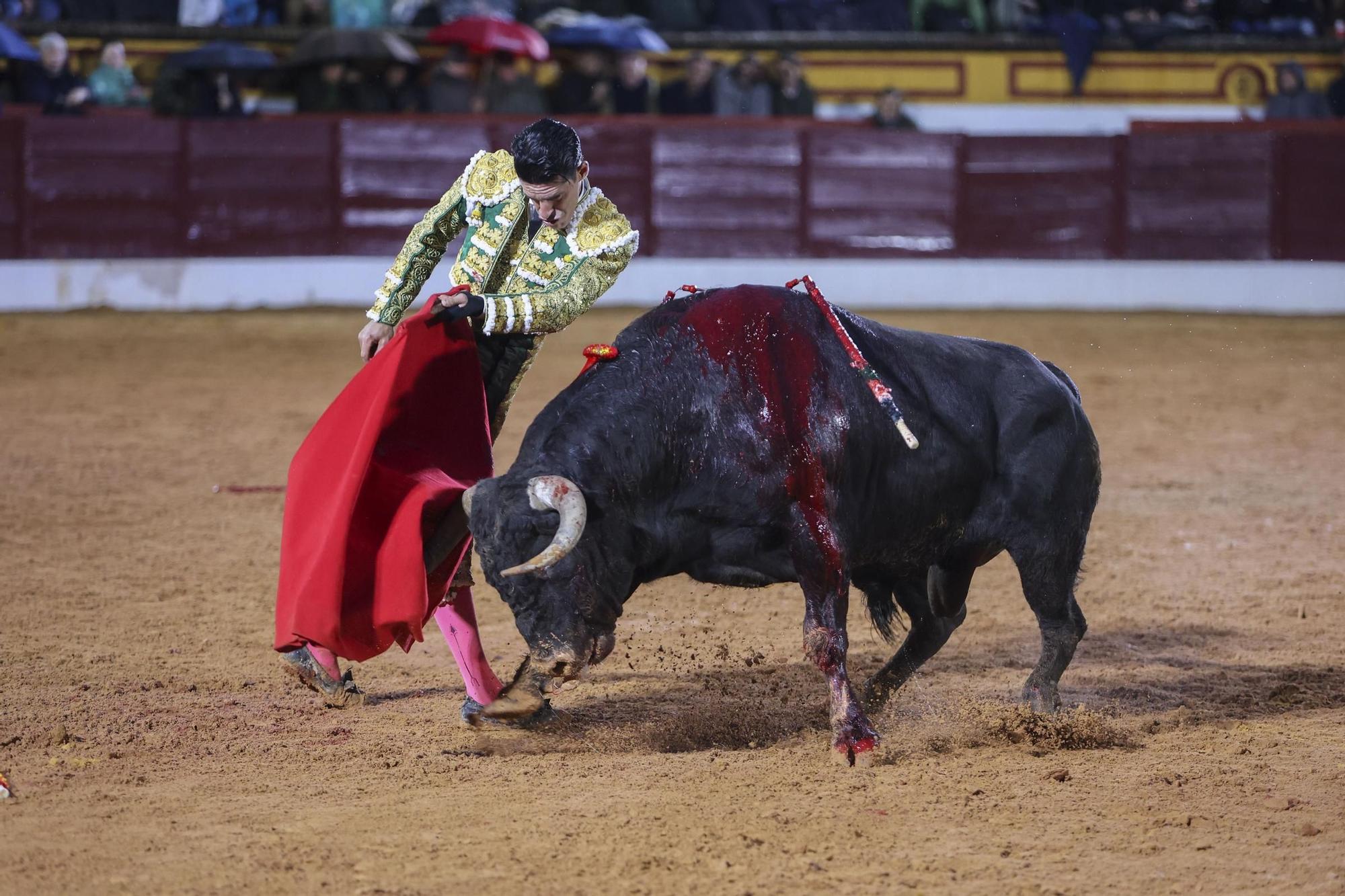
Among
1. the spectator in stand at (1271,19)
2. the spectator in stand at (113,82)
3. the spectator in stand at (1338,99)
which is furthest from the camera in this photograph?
the spectator in stand at (1271,19)

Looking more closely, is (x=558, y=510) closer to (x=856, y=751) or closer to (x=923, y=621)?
(x=856, y=751)

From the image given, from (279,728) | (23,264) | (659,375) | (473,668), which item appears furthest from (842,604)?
(23,264)

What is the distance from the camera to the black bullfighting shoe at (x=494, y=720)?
3.42 metres

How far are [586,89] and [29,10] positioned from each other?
4.31 metres

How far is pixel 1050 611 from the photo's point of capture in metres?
3.45

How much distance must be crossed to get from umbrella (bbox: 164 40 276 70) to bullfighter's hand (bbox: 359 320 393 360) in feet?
29.9

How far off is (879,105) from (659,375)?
32.7 feet

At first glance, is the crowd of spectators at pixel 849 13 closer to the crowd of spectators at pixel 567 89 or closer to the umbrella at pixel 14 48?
the crowd of spectators at pixel 567 89

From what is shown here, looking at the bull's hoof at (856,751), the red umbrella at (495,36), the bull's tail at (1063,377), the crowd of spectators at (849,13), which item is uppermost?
the crowd of spectators at (849,13)

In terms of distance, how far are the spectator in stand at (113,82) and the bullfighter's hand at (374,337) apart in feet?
31.1

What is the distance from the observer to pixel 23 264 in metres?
11.5

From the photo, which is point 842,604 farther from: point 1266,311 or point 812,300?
point 1266,311

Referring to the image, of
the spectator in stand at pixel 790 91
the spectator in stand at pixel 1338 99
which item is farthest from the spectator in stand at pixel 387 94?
the spectator in stand at pixel 1338 99

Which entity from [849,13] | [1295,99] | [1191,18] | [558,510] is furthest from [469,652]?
[1191,18]
